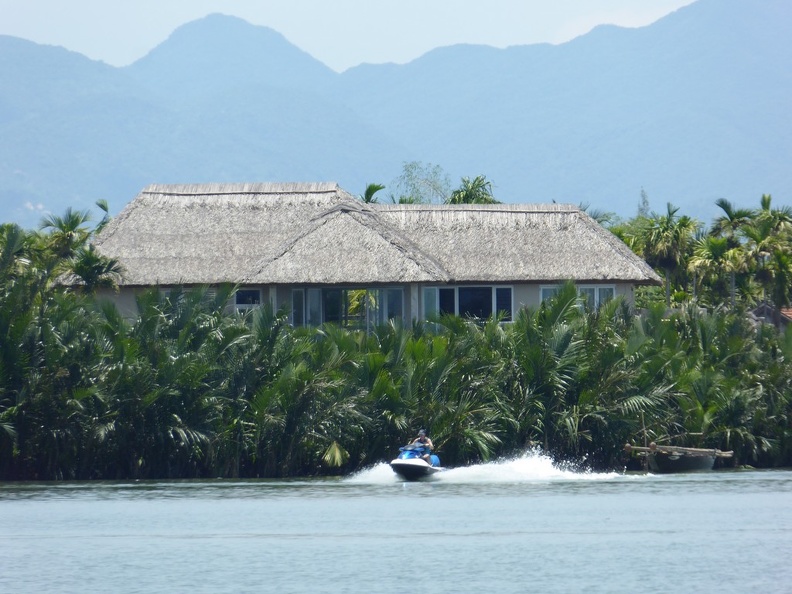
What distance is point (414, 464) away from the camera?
99.2ft

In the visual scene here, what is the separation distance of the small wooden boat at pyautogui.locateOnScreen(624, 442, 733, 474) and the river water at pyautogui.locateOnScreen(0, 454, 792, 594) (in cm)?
44

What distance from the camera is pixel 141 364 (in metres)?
31.2

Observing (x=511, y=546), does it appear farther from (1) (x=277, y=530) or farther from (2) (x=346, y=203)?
(2) (x=346, y=203)

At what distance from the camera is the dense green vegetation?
3083 cm

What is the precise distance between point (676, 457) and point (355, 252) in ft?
37.3

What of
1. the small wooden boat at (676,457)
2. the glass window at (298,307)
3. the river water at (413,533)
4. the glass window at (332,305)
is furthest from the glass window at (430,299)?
the small wooden boat at (676,457)

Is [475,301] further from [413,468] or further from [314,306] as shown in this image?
[413,468]

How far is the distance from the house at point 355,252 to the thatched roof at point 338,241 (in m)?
0.04

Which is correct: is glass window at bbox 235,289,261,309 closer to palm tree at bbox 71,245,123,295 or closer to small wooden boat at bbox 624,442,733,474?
palm tree at bbox 71,245,123,295

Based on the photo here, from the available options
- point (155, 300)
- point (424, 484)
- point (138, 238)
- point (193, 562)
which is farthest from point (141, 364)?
point (138, 238)

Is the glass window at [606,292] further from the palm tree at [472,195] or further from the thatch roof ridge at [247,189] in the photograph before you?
the palm tree at [472,195]

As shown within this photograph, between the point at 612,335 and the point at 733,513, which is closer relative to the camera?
the point at 733,513

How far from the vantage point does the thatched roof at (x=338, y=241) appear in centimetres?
3947

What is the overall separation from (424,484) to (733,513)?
23.0 ft
